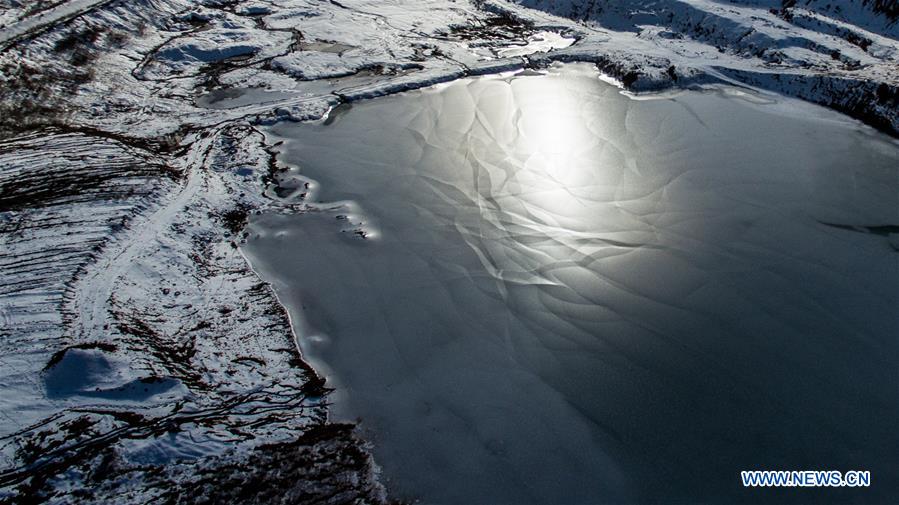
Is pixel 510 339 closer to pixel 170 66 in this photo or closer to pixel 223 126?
pixel 223 126

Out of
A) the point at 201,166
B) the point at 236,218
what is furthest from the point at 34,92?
the point at 236,218

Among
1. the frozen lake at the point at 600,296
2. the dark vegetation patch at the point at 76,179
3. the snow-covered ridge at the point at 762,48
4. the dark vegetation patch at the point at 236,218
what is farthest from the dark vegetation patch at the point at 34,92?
the snow-covered ridge at the point at 762,48

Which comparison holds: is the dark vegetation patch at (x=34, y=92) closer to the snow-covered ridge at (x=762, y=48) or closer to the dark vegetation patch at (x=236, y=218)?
the dark vegetation patch at (x=236, y=218)

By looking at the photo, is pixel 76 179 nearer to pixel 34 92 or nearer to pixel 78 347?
pixel 34 92

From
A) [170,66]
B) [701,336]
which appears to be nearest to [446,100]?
[170,66]

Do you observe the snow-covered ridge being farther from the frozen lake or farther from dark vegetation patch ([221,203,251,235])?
dark vegetation patch ([221,203,251,235])

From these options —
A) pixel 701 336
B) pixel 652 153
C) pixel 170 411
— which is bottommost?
pixel 170 411
